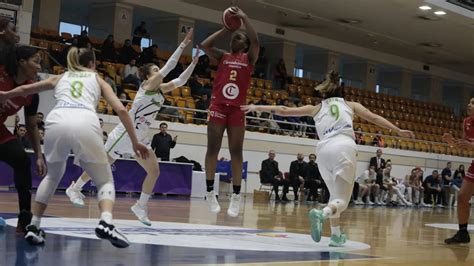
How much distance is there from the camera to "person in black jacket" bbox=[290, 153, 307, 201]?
70.4ft

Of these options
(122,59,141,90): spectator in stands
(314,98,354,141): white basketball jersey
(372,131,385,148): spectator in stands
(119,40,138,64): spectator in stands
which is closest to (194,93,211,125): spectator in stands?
(122,59,141,90): spectator in stands

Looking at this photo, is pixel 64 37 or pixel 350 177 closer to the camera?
pixel 350 177

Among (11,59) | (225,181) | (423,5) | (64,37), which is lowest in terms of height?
(225,181)

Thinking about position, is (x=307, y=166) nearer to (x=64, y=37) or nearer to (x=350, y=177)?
(x=64, y=37)

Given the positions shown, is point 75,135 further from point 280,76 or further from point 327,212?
point 280,76

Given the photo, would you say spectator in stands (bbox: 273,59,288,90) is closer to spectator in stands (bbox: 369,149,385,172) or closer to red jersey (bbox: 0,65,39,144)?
spectator in stands (bbox: 369,149,385,172)

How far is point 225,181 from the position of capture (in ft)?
67.9

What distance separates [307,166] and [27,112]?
15.8 metres

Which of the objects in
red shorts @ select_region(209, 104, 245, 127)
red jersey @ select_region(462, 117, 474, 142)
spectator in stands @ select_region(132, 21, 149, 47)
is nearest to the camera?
red shorts @ select_region(209, 104, 245, 127)

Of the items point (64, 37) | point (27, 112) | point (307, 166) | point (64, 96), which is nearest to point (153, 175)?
point (27, 112)

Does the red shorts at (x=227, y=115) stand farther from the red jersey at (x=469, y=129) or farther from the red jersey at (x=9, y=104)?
the red jersey at (x=469, y=129)

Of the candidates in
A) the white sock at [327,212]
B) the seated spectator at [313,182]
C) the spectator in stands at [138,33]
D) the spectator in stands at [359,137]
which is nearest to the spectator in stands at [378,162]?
the spectator in stands at [359,137]

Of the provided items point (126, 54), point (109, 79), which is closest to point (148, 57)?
point (126, 54)

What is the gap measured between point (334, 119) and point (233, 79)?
5.31ft
